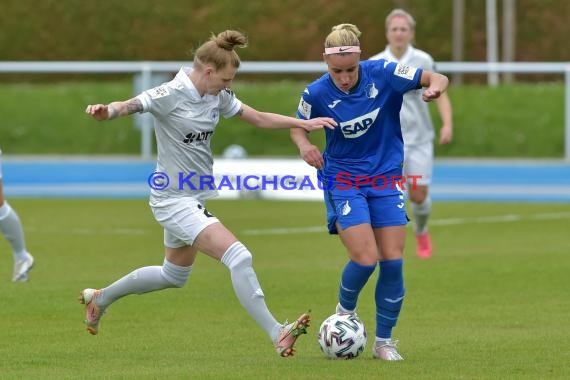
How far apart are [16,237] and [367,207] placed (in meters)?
4.78

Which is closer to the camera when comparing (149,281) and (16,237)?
(149,281)

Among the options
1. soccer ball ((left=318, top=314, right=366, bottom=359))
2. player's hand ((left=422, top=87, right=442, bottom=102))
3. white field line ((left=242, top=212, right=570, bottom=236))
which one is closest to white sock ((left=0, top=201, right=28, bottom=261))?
soccer ball ((left=318, top=314, right=366, bottom=359))

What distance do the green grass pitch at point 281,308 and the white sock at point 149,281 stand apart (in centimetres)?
32

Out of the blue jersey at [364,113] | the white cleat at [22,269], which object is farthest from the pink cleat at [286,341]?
the white cleat at [22,269]

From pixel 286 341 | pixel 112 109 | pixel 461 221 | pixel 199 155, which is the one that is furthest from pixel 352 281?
pixel 461 221

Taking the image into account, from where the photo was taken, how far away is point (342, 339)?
28.0 ft

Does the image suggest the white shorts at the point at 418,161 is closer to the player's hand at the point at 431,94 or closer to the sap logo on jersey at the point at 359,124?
the sap logo on jersey at the point at 359,124

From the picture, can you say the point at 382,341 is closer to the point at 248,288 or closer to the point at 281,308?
the point at 248,288

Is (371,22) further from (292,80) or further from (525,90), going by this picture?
(525,90)

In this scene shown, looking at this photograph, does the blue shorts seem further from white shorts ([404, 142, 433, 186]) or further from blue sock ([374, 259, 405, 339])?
white shorts ([404, 142, 433, 186])

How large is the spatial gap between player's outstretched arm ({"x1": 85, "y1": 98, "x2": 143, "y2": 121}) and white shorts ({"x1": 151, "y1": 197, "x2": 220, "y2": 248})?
0.65m

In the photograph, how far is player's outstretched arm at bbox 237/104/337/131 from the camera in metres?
8.59

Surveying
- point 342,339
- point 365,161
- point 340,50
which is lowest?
point 342,339

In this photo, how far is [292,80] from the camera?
3803 centimetres
